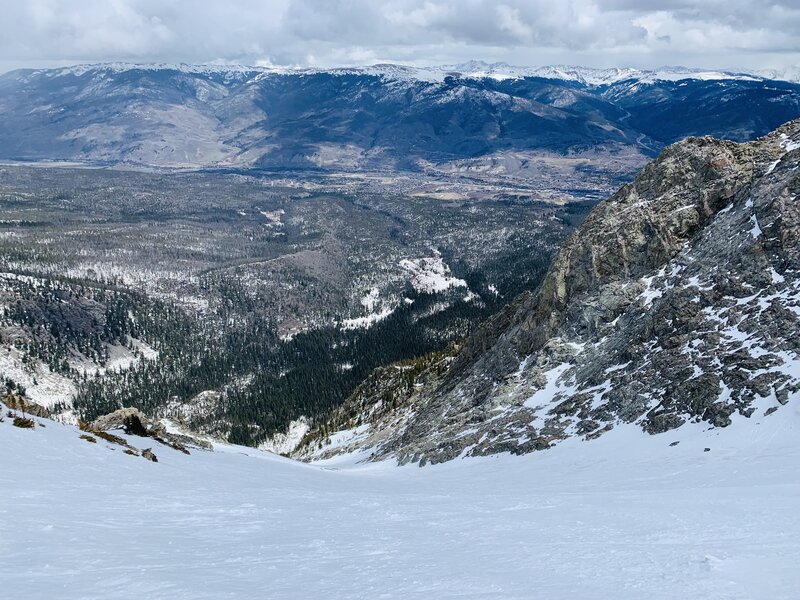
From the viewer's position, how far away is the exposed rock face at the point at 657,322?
43.7 metres

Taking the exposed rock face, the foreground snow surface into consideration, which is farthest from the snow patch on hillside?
the foreground snow surface

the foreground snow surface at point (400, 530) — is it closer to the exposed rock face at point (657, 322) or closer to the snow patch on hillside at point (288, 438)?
the exposed rock face at point (657, 322)

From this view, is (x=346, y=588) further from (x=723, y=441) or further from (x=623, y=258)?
(x=623, y=258)

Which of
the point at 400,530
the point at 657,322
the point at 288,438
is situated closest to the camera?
the point at 400,530

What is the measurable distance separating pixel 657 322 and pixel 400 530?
40.0m

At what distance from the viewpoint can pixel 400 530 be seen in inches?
915

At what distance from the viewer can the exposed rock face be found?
43719mm

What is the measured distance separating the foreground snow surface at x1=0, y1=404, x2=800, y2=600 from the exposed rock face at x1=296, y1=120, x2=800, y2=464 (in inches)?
265

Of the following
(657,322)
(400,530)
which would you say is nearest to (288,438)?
(657,322)

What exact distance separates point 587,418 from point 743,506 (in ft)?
86.4

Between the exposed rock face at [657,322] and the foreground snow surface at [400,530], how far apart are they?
6733 mm

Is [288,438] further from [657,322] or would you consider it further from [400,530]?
[400,530]

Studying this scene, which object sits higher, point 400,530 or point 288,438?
point 400,530

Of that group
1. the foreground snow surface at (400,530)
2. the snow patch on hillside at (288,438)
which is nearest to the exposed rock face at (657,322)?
the foreground snow surface at (400,530)
